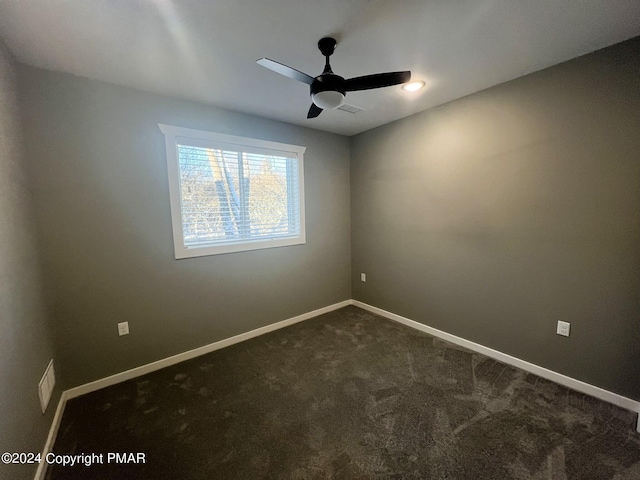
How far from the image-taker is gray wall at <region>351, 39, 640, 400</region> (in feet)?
6.02

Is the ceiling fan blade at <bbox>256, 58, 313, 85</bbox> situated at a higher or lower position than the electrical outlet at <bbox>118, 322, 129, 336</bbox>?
higher

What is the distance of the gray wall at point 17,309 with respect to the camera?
123 centimetres

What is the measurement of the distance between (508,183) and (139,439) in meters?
3.35

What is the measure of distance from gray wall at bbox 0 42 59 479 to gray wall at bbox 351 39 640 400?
321 centimetres

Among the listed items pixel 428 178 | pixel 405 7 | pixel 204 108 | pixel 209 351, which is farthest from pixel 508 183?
pixel 209 351

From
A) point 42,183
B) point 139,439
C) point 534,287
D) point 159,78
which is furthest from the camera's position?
point 534,287

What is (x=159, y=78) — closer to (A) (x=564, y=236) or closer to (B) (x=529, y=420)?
(A) (x=564, y=236)

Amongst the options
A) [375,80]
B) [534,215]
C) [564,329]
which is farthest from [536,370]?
[375,80]

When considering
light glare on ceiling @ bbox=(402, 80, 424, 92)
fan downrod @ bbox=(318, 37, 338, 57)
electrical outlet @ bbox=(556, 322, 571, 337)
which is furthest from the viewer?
light glare on ceiling @ bbox=(402, 80, 424, 92)

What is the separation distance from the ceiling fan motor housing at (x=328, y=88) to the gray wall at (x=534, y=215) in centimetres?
164

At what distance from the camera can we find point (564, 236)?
208cm

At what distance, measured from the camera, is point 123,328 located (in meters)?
2.28

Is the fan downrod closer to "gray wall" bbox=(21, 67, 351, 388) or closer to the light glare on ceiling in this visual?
the light glare on ceiling

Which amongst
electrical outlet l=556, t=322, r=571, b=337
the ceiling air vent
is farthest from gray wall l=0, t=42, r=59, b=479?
electrical outlet l=556, t=322, r=571, b=337
